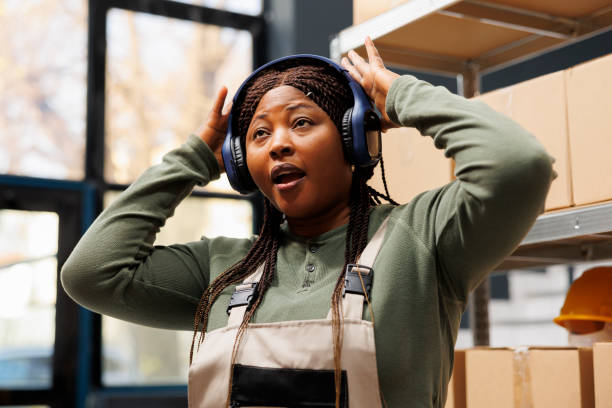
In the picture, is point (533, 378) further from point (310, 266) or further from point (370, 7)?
point (370, 7)

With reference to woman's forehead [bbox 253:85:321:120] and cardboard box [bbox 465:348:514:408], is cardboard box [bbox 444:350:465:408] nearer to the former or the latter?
cardboard box [bbox 465:348:514:408]

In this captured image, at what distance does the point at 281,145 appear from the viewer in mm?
1136

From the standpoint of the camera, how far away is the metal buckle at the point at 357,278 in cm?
105

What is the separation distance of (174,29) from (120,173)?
822mm

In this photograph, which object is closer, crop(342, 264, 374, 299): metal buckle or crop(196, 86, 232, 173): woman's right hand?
crop(342, 264, 374, 299): metal buckle

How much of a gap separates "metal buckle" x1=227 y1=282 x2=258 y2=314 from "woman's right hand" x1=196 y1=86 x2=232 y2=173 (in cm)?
30

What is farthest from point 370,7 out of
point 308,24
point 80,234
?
point 80,234

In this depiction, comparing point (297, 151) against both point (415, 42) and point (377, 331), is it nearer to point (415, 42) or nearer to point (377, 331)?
point (377, 331)

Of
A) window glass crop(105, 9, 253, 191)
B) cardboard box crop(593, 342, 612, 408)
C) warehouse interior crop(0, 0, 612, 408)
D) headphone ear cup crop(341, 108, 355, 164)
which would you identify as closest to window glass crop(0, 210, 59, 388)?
warehouse interior crop(0, 0, 612, 408)

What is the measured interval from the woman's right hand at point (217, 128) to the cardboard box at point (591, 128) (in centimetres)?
64

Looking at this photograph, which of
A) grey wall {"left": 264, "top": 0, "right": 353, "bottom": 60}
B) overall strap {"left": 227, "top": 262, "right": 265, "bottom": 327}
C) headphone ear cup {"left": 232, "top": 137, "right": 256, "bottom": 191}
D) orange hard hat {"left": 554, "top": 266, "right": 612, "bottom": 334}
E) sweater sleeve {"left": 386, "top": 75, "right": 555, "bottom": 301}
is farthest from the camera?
grey wall {"left": 264, "top": 0, "right": 353, "bottom": 60}

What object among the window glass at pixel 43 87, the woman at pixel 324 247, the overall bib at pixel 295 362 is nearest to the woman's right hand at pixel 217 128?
the woman at pixel 324 247

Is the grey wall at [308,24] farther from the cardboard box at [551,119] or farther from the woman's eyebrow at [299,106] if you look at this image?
the woman's eyebrow at [299,106]

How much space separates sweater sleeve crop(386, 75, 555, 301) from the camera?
3.12 feet
